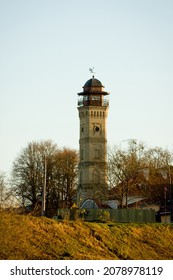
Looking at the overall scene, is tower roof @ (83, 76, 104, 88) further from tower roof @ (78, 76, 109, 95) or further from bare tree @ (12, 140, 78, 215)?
bare tree @ (12, 140, 78, 215)

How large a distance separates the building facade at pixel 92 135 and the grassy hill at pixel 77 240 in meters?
54.4

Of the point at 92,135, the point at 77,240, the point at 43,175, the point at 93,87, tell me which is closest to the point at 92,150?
the point at 92,135

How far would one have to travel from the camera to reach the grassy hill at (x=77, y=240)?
20.8 m

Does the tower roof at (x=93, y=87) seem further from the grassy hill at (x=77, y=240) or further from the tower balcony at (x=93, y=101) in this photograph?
the grassy hill at (x=77, y=240)

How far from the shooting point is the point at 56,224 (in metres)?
24.4

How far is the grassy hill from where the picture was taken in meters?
20.8

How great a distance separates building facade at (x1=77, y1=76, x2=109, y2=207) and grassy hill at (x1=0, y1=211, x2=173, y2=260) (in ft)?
179

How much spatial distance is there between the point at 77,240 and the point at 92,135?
65800 millimetres

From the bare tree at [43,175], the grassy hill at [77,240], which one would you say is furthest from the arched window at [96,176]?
the grassy hill at [77,240]

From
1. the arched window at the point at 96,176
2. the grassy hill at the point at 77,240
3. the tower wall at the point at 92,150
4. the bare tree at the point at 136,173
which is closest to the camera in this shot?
the grassy hill at the point at 77,240

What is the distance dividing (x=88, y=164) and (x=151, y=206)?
2399 centimetres

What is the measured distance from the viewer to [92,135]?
90000 millimetres

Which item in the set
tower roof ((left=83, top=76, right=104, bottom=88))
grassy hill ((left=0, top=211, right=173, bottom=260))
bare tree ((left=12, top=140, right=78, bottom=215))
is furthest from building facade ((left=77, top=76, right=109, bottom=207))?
grassy hill ((left=0, top=211, right=173, bottom=260))
